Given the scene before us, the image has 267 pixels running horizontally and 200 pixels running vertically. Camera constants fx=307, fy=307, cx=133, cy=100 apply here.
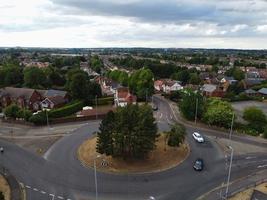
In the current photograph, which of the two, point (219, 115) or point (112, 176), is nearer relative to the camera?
point (112, 176)

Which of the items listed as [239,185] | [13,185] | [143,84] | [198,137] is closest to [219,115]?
[198,137]

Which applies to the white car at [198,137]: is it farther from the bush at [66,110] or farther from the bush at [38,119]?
the bush at [66,110]

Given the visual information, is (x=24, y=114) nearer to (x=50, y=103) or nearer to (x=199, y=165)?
(x=50, y=103)

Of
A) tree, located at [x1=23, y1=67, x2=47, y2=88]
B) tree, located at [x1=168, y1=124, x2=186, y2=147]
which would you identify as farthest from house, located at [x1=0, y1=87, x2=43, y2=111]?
tree, located at [x1=168, y1=124, x2=186, y2=147]

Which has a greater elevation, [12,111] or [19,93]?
[19,93]

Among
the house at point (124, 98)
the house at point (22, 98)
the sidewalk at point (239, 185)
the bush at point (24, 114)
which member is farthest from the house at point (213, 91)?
the sidewalk at point (239, 185)

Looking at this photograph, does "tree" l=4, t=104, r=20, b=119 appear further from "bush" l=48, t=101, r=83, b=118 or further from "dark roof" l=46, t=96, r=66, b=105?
"dark roof" l=46, t=96, r=66, b=105
